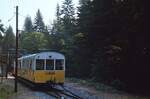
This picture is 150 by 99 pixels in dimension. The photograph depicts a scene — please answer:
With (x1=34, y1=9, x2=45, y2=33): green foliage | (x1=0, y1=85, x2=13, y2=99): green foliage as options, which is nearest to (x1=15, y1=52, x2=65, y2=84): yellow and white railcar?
(x1=0, y1=85, x2=13, y2=99): green foliage

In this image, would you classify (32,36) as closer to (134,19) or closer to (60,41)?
(60,41)

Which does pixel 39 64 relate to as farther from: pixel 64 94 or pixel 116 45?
pixel 116 45

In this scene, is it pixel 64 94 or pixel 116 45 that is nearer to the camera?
pixel 64 94

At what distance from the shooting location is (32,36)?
109m

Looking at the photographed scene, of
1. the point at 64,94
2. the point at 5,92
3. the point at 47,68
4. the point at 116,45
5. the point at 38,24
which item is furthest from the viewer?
the point at 38,24

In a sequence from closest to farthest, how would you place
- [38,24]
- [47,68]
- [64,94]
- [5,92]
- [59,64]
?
1. [64,94]
2. [5,92]
3. [47,68]
4. [59,64]
5. [38,24]

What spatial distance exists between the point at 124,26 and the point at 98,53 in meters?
9.17

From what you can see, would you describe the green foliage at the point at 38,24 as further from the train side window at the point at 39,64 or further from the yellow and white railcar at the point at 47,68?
the train side window at the point at 39,64

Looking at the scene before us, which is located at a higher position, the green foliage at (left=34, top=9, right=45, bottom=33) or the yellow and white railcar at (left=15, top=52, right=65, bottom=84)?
the green foliage at (left=34, top=9, right=45, bottom=33)

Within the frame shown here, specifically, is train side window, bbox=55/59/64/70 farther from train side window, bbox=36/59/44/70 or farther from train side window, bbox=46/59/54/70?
train side window, bbox=36/59/44/70

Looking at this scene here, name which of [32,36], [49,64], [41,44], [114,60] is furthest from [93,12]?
[32,36]

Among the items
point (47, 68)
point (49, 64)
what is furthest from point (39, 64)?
point (49, 64)

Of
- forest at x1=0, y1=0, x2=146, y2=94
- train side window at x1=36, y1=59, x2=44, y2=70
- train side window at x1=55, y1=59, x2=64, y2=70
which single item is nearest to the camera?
forest at x1=0, y1=0, x2=146, y2=94

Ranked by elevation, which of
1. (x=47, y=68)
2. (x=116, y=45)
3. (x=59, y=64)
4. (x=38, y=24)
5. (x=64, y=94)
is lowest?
(x=64, y=94)
